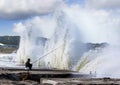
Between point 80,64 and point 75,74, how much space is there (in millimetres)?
15150

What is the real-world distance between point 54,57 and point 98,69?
13442mm

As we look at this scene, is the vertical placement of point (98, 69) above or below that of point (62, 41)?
below

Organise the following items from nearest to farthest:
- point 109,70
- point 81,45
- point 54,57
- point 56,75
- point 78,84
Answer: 1. point 78,84
2. point 56,75
3. point 109,70
4. point 54,57
5. point 81,45

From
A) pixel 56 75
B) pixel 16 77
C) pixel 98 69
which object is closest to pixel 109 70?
pixel 98 69

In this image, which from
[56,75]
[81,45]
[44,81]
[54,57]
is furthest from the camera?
[81,45]

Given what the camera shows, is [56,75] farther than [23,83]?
Yes

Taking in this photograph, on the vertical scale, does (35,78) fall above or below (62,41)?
below

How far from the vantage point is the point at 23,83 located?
22531 mm

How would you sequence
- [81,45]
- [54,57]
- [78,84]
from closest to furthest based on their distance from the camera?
[78,84]
[54,57]
[81,45]

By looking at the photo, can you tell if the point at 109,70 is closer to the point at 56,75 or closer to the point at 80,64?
the point at 80,64

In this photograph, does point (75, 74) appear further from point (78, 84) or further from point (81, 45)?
point (81, 45)

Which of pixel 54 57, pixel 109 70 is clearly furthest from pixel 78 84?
pixel 54 57

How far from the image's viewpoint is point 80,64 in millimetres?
45438

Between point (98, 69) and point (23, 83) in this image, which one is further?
point (98, 69)
